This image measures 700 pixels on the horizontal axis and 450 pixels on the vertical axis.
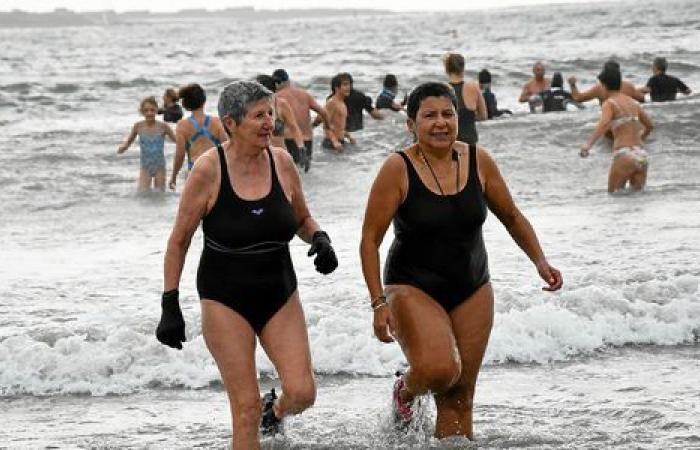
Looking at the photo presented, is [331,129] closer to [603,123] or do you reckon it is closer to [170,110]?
[170,110]

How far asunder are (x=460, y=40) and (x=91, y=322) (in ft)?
212

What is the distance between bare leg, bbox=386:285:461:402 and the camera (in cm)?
520

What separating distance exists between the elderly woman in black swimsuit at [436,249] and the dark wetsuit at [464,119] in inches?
336

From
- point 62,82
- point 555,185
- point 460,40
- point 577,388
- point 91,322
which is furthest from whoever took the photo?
point 460,40

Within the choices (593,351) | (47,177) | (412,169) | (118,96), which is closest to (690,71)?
(118,96)

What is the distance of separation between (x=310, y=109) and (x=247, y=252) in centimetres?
1271

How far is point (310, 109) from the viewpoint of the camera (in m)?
17.7

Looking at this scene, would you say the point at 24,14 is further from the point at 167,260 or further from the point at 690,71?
the point at 167,260


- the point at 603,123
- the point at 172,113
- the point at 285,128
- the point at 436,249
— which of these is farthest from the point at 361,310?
the point at 172,113

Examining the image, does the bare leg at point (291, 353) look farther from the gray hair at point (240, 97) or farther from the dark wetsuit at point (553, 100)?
the dark wetsuit at point (553, 100)

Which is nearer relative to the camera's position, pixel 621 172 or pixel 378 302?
pixel 378 302

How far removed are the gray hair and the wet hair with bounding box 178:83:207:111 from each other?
7.15 meters

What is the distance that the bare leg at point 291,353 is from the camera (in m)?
5.08

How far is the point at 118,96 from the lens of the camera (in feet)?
115
